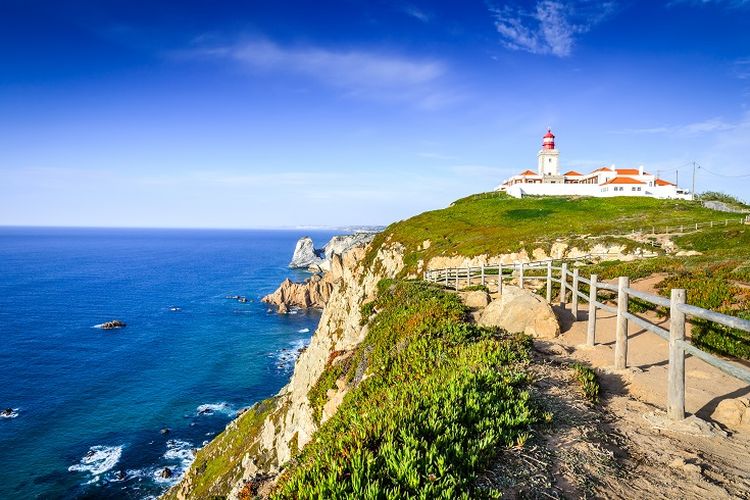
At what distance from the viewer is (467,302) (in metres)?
17.4

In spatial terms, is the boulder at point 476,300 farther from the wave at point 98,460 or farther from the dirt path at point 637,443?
the wave at point 98,460

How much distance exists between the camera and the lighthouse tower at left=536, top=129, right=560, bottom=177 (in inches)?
4003

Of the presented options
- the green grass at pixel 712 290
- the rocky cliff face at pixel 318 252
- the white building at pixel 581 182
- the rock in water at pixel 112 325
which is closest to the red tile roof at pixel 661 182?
the white building at pixel 581 182

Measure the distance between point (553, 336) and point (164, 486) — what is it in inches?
1374

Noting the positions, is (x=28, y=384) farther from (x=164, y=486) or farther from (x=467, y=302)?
(x=467, y=302)

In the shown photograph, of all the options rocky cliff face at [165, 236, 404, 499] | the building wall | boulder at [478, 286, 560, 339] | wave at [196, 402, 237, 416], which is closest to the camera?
boulder at [478, 286, 560, 339]

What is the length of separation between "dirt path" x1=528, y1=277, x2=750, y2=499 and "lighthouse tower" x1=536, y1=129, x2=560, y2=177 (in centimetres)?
10182

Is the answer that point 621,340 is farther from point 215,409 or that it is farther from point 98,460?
point 215,409

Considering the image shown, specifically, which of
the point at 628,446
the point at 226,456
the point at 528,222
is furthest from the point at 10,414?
the point at 528,222

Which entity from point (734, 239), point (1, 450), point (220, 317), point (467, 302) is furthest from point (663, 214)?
point (1, 450)

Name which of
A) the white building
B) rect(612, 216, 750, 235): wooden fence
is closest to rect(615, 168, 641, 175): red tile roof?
the white building

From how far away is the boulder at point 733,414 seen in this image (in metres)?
7.38

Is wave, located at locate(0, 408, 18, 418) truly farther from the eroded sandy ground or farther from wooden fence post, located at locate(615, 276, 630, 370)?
wooden fence post, located at locate(615, 276, 630, 370)

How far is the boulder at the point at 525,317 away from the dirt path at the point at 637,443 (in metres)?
2.83
